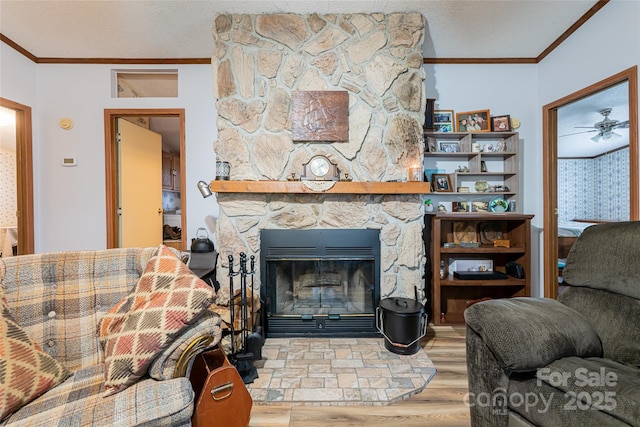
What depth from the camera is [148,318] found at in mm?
1122

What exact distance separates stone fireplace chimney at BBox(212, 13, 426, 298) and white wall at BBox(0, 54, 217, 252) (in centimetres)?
80

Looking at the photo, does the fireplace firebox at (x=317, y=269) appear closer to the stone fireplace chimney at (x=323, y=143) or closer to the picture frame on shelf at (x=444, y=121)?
the stone fireplace chimney at (x=323, y=143)

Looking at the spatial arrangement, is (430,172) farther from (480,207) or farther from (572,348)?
(572,348)

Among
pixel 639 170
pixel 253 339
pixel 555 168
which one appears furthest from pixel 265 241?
Answer: pixel 555 168

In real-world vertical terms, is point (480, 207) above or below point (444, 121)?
below

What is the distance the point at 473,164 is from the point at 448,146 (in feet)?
1.04

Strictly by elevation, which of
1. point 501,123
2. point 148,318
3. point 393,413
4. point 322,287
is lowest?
point 393,413

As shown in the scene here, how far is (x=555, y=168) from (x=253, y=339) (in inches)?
129

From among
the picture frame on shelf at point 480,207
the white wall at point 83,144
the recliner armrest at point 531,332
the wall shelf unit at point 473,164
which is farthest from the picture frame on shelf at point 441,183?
the white wall at point 83,144

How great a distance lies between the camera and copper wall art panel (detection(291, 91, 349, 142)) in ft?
7.61

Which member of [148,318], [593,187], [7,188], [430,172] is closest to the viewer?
[148,318]

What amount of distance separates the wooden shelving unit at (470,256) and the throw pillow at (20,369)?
8.62 feet

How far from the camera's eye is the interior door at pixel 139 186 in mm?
3186

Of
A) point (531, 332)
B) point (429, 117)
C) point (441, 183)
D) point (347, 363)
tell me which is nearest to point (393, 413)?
point (347, 363)
